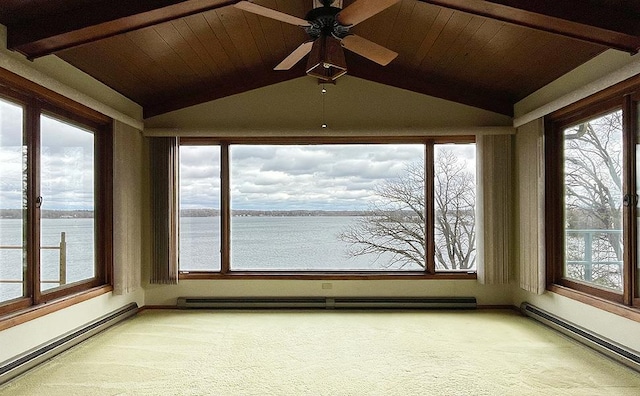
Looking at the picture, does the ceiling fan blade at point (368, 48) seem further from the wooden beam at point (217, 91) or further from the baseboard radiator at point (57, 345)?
the baseboard radiator at point (57, 345)

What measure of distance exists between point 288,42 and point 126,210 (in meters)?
2.43

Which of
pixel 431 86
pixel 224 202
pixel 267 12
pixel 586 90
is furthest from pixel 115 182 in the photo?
pixel 586 90

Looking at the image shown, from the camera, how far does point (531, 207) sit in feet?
15.5

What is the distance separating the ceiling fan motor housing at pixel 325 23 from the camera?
115 inches

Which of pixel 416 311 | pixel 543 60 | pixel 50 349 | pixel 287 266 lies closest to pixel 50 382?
pixel 50 349

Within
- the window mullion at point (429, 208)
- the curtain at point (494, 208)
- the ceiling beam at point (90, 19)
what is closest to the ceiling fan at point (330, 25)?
the ceiling beam at point (90, 19)

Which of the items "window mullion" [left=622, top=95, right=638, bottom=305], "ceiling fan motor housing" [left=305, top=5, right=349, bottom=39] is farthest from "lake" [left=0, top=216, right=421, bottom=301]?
"ceiling fan motor housing" [left=305, top=5, right=349, bottom=39]

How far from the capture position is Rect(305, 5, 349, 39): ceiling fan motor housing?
9.62 feet

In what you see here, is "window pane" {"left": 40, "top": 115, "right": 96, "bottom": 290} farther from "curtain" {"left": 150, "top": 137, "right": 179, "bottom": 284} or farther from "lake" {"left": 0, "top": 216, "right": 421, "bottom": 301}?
"lake" {"left": 0, "top": 216, "right": 421, "bottom": 301}

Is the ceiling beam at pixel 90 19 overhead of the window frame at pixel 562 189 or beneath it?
overhead

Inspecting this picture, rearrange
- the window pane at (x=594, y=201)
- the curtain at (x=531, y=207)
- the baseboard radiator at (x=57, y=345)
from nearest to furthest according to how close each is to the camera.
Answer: the baseboard radiator at (x=57, y=345) → the window pane at (x=594, y=201) → the curtain at (x=531, y=207)

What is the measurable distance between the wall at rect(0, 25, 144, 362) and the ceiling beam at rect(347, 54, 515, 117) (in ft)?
8.44

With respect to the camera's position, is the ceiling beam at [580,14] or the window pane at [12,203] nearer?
the ceiling beam at [580,14]

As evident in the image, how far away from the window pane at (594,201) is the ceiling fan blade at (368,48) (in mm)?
2009
